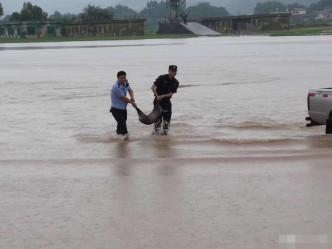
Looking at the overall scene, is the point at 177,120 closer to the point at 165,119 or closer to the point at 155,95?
the point at 165,119

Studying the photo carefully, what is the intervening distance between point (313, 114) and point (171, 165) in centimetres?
431

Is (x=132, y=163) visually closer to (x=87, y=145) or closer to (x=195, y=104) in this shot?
(x=87, y=145)

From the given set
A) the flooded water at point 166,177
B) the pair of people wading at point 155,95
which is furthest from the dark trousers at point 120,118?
the flooded water at point 166,177

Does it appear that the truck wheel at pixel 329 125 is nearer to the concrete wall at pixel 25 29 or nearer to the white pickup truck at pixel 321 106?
the white pickup truck at pixel 321 106

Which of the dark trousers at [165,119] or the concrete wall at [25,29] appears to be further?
the concrete wall at [25,29]

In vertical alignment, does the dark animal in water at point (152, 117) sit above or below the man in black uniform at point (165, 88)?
below

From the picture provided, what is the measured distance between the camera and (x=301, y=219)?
9.20 m

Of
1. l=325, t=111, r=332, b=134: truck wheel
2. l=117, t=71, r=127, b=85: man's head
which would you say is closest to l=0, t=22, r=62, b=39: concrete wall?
l=117, t=71, r=127, b=85: man's head

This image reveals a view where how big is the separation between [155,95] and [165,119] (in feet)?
2.88

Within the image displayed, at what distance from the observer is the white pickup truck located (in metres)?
16.0

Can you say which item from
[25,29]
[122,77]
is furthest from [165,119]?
[25,29]

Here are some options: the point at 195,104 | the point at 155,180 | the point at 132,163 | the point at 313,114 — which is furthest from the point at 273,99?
the point at 155,180

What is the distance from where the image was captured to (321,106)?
52.7 feet

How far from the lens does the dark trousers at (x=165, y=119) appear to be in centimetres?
1706
